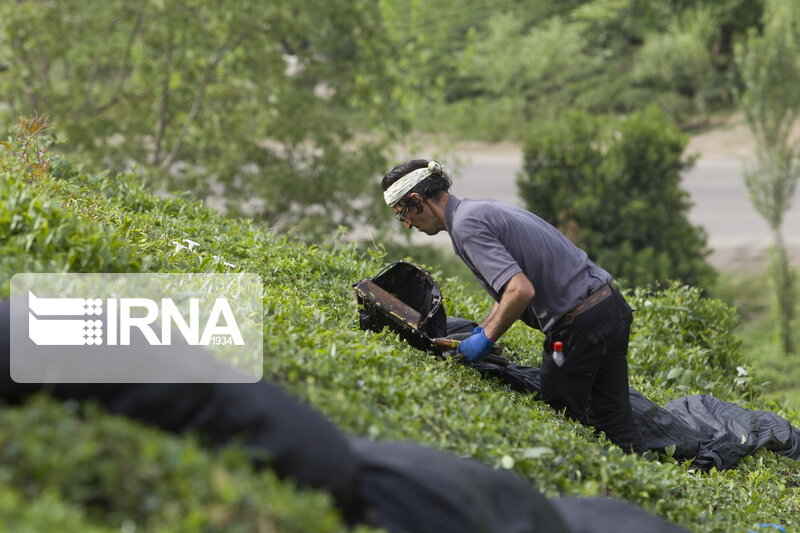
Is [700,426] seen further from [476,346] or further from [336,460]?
[336,460]

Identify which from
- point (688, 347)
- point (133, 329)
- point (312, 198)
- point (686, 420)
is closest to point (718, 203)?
point (312, 198)

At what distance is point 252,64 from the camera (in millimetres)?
13484

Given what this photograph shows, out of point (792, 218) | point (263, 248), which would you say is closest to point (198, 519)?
point (263, 248)

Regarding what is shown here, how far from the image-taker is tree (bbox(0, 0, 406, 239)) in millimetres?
13109

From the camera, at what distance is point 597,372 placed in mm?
5180

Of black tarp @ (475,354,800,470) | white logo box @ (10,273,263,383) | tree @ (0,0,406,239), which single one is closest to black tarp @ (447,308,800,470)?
black tarp @ (475,354,800,470)

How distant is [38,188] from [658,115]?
1080 cm

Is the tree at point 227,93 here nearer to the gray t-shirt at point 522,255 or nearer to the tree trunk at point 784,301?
the tree trunk at point 784,301

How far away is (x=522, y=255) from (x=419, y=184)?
626 millimetres

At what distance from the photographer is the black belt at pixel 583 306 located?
4934 mm

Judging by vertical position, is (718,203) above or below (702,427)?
below

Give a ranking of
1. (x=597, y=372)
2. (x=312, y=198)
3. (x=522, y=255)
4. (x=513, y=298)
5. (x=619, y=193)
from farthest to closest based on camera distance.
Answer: (x=312, y=198) → (x=619, y=193) → (x=597, y=372) → (x=522, y=255) → (x=513, y=298)

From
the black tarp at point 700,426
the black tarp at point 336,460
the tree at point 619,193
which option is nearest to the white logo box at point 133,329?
the black tarp at point 336,460

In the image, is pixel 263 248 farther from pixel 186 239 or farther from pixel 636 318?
pixel 636 318
